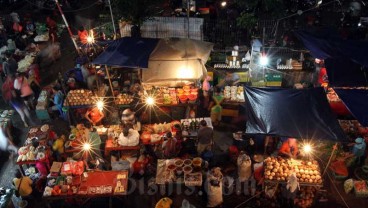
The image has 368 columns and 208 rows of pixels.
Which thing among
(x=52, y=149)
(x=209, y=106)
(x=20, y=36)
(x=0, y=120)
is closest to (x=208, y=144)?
(x=209, y=106)

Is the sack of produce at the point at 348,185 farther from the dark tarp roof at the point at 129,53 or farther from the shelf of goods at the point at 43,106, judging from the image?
the shelf of goods at the point at 43,106

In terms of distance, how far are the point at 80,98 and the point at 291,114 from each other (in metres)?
8.09

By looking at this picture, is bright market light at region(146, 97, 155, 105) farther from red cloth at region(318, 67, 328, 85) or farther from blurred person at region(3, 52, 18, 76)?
red cloth at region(318, 67, 328, 85)

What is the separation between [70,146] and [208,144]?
15.4ft

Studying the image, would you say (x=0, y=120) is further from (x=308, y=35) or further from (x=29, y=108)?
(x=308, y=35)

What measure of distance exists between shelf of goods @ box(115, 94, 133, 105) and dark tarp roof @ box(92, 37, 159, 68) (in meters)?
1.56

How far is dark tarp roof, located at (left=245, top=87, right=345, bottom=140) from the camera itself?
9.10 metres

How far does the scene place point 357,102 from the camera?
972 cm

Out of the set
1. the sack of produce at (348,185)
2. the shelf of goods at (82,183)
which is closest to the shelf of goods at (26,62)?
the shelf of goods at (82,183)

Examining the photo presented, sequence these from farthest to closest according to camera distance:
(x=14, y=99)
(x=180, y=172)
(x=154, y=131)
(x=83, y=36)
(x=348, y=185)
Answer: (x=83, y=36) < (x=14, y=99) < (x=154, y=131) < (x=348, y=185) < (x=180, y=172)

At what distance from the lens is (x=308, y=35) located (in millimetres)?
12609

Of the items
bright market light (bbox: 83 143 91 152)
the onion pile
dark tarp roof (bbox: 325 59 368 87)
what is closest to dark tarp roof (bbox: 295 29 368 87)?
dark tarp roof (bbox: 325 59 368 87)

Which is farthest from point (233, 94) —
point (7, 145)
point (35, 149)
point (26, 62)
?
point (26, 62)

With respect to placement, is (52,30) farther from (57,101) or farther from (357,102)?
(357,102)
